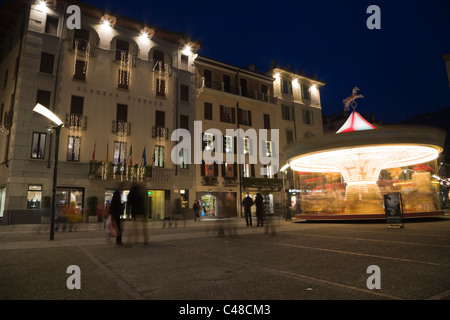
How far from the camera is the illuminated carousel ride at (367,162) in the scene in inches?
586

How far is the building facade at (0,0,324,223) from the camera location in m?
20.7

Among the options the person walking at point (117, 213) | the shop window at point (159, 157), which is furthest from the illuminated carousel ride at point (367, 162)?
the shop window at point (159, 157)

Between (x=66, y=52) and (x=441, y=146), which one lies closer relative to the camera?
(x=441, y=146)

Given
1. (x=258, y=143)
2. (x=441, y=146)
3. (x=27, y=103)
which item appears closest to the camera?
(x=441, y=146)

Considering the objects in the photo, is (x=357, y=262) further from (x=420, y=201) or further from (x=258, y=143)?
(x=258, y=143)

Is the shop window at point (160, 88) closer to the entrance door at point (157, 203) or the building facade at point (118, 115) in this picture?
the building facade at point (118, 115)

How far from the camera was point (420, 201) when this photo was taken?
16.4m

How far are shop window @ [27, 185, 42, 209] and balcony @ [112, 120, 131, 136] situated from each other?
6730mm

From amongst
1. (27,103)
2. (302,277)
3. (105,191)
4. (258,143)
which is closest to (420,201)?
(302,277)

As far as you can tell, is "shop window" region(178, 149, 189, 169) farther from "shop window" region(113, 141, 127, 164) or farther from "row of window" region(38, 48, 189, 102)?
"row of window" region(38, 48, 189, 102)

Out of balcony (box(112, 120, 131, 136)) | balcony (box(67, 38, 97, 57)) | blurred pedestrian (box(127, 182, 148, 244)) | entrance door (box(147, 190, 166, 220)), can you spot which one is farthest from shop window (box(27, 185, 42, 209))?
blurred pedestrian (box(127, 182, 148, 244))

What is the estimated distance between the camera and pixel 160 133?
84.4ft
